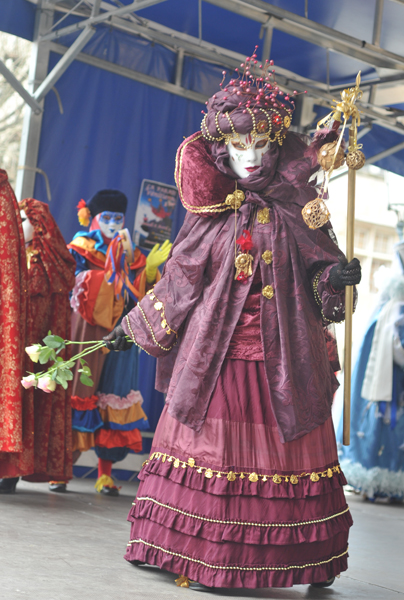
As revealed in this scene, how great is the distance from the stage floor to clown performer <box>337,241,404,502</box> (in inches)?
48.2

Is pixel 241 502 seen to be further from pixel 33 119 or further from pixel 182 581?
pixel 33 119

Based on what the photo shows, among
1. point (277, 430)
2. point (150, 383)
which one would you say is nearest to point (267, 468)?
point (277, 430)

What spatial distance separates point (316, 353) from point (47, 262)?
214 centimetres

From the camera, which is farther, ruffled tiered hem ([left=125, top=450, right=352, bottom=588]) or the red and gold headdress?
the red and gold headdress

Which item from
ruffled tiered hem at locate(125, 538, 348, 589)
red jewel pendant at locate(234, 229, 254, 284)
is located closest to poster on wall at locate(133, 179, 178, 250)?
red jewel pendant at locate(234, 229, 254, 284)

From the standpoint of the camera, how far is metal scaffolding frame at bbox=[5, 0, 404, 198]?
16.0 feet

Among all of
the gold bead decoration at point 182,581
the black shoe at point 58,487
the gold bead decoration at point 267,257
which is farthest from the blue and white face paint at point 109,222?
the gold bead decoration at point 182,581

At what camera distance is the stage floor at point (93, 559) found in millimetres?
2348

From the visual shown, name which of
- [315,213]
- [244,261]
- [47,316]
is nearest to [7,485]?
[47,316]

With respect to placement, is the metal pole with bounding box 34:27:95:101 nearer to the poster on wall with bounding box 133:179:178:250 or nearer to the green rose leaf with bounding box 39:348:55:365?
the poster on wall with bounding box 133:179:178:250

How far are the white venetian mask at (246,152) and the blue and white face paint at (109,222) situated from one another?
7.39ft

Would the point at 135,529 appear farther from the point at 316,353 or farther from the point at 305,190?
the point at 305,190

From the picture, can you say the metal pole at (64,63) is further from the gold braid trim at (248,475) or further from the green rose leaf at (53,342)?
the gold braid trim at (248,475)

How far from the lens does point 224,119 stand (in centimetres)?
289
